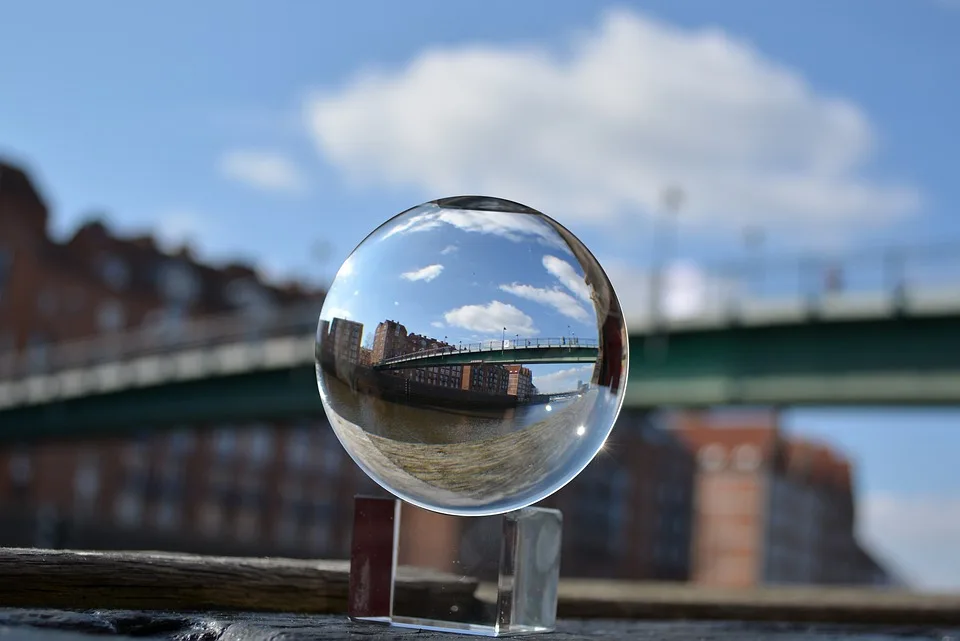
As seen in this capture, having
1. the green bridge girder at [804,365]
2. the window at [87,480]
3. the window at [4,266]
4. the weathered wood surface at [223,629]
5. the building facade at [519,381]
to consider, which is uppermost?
the window at [4,266]

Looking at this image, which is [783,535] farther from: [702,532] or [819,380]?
[819,380]

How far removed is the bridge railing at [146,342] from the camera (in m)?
44.8

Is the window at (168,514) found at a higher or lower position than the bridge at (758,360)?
lower

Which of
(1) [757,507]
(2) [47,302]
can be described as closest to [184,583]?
(2) [47,302]

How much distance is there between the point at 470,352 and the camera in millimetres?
3205

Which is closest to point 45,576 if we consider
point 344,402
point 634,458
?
point 344,402

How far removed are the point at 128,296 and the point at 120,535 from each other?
1845cm

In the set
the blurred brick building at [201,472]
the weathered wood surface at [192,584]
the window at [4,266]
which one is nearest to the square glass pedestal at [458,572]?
the weathered wood surface at [192,584]

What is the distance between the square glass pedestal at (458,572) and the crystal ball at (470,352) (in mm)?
160

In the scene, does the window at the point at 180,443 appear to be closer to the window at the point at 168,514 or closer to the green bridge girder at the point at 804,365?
the window at the point at 168,514

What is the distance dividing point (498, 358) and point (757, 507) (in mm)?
114207

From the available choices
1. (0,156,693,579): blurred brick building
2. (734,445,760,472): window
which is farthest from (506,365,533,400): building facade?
(734,445,760,472): window

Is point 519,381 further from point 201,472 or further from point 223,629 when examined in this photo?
point 201,472

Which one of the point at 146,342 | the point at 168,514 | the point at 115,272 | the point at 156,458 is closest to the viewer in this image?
the point at 146,342
